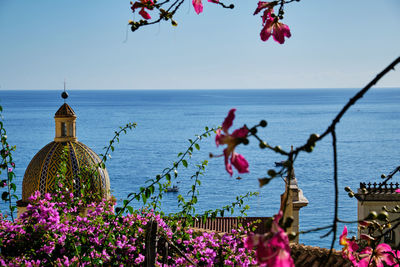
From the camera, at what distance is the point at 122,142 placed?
219 feet

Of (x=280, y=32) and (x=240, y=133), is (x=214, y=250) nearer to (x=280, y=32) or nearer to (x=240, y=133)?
(x=280, y=32)

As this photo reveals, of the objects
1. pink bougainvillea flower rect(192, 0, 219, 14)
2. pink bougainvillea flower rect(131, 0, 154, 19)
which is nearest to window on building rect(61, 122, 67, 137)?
pink bougainvillea flower rect(131, 0, 154, 19)

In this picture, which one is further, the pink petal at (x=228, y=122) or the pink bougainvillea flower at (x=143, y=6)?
the pink bougainvillea flower at (x=143, y=6)

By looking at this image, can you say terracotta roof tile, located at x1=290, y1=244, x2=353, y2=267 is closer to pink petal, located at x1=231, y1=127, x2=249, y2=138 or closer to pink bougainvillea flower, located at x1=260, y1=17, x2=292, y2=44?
pink bougainvillea flower, located at x1=260, y1=17, x2=292, y2=44

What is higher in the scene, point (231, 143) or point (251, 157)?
point (231, 143)

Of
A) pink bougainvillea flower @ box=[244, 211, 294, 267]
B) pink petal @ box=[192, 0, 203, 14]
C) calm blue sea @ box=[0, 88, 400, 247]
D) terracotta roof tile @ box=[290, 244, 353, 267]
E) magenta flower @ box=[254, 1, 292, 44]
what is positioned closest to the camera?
pink bougainvillea flower @ box=[244, 211, 294, 267]

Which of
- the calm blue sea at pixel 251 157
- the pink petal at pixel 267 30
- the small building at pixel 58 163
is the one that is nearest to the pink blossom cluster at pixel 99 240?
the pink petal at pixel 267 30

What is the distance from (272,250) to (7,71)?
82.6m

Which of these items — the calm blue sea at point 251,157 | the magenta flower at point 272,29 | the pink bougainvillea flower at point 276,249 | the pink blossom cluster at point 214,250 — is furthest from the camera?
the calm blue sea at point 251,157

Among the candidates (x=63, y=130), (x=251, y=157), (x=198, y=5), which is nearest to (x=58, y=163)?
(x=63, y=130)

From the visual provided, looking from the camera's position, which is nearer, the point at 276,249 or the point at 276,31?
the point at 276,249

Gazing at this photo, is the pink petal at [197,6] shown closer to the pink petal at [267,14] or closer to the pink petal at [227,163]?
the pink petal at [267,14]

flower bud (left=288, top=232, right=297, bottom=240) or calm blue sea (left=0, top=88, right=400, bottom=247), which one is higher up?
flower bud (left=288, top=232, right=297, bottom=240)

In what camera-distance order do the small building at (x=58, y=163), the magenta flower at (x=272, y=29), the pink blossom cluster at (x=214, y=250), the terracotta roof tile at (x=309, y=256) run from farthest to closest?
the small building at (x=58, y=163) → the terracotta roof tile at (x=309, y=256) → the pink blossom cluster at (x=214, y=250) → the magenta flower at (x=272, y=29)
